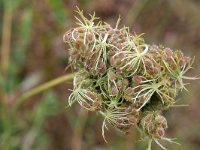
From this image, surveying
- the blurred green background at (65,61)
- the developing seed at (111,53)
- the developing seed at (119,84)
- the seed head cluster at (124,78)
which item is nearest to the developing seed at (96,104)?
the seed head cluster at (124,78)

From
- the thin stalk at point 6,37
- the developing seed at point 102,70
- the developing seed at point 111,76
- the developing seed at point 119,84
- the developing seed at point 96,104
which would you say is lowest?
the developing seed at point 96,104

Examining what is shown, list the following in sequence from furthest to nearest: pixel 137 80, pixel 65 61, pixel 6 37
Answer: pixel 65 61
pixel 6 37
pixel 137 80

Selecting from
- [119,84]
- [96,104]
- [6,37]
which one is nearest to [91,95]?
[96,104]

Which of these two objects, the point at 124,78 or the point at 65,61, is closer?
the point at 124,78

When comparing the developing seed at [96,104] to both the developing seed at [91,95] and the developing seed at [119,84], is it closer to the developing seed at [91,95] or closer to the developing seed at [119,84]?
the developing seed at [91,95]

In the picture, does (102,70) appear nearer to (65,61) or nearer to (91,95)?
(91,95)

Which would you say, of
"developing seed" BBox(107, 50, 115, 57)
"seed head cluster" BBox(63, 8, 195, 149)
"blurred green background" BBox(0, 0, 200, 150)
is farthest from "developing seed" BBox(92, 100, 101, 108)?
"blurred green background" BBox(0, 0, 200, 150)

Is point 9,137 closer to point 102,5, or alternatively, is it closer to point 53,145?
point 53,145
